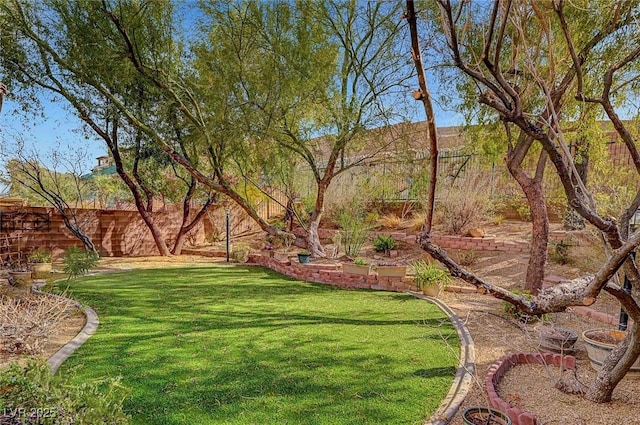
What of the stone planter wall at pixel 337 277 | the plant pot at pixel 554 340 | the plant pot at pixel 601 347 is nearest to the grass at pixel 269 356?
the stone planter wall at pixel 337 277

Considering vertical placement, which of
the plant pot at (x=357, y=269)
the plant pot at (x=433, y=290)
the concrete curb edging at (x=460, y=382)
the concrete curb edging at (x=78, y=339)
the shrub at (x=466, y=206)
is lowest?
the concrete curb edging at (x=460, y=382)

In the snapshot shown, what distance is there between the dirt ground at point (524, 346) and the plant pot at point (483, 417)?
0.12 meters

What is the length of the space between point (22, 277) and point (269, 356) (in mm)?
6137

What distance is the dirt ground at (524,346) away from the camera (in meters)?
2.54

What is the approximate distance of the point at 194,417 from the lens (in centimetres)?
245

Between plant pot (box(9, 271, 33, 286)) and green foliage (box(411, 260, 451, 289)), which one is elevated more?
green foliage (box(411, 260, 451, 289))

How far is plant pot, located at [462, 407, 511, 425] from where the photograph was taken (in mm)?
2341

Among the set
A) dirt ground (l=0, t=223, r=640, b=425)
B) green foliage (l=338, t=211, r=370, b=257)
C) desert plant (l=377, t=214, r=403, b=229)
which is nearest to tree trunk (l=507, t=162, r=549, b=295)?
dirt ground (l=0, t=223, r=640, b=425)

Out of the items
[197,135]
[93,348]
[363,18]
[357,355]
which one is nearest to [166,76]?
[197,135]

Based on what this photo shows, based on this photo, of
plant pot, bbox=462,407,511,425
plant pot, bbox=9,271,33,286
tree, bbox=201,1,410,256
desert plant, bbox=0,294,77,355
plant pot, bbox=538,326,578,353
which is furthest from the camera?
tree, bbox=201,1,410,256

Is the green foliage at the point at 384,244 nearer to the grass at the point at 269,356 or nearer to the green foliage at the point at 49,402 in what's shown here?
the grass at the point at 269,356

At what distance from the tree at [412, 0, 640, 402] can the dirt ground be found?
8.5 inches

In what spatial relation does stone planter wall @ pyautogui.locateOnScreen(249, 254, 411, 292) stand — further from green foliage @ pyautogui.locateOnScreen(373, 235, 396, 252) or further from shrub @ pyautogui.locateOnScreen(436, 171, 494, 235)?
shrub @ pyautogui.locateOnScreen(436, 171, 494, 235)

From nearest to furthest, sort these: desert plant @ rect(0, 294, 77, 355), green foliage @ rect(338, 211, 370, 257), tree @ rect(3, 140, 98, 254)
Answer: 1. desert plant @ rect(0, 294, 77, 355)
2. green foliage @ rect(338, 211, 370, 257)
3. tree @ rect(3, 140, 98, 254)
